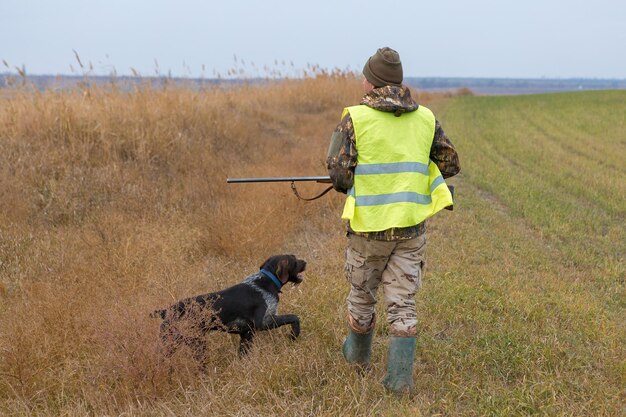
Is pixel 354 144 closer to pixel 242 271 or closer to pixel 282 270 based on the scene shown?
pixel 282 270

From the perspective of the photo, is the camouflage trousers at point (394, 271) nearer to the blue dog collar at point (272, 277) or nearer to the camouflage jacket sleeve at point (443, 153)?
the camouflage jacket sleeve at point (443, 153)

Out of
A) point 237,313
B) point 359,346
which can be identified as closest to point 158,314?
point 237,313

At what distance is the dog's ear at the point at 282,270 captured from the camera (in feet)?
13.7

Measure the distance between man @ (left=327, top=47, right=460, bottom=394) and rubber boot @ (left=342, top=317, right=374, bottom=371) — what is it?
0.83ft

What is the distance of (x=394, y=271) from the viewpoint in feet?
11.1

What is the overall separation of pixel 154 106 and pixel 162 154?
1.48 m

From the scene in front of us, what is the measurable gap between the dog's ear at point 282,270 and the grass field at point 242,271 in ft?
1.45

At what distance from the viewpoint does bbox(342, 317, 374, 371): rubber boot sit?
360cm

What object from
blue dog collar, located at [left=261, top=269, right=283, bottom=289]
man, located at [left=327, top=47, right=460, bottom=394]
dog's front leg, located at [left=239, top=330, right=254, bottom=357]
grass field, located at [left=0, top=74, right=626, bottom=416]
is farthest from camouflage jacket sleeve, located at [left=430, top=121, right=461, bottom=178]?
dog's front leg, located at [left=239, top=330, right=254, bottom=357]

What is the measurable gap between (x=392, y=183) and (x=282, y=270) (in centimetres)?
131

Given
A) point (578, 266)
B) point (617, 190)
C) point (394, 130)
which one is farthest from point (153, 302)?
point (617, 190)

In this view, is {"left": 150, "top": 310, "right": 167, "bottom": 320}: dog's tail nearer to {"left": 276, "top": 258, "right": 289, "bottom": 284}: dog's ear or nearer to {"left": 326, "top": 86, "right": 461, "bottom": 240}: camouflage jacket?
{"left": 276, "top": 258, "right": 289, "bottom": 284}: dog's ear

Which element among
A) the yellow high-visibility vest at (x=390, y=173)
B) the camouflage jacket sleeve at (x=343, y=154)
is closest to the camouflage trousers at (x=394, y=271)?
the yellow high-visibility vest at (x=390, y=173)

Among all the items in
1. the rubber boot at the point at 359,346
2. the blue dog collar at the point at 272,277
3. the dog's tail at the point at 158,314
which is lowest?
the rubber boot at the point at 359,346
